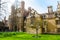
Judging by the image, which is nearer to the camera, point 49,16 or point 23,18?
point 49,16

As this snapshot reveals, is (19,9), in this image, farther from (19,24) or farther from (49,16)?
(49,16)

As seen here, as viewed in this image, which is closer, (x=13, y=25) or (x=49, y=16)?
(x=49, y=16)

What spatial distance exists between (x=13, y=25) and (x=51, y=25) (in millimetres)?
24912

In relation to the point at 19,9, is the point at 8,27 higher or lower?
lower

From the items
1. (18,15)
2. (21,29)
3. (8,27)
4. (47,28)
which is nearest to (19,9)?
(18,15)

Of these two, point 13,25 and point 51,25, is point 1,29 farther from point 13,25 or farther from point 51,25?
point 51,25

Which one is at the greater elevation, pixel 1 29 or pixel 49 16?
pixel 49 16

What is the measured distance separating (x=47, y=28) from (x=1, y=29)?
31910mm

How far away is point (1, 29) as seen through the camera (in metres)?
79.0

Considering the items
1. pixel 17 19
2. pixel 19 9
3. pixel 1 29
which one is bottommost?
pixel 1 29

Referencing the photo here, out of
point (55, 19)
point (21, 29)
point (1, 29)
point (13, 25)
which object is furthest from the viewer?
point (1, 29)

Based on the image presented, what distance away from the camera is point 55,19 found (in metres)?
52.0

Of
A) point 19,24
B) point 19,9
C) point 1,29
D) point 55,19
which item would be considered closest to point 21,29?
point 19,24

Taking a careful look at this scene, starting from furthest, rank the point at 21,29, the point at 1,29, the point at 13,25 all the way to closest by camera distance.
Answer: the point at 1,29, the point at 13,25, the point at 21,29
